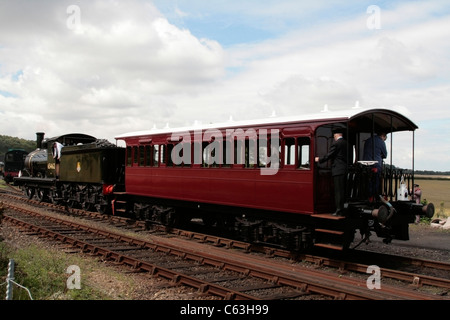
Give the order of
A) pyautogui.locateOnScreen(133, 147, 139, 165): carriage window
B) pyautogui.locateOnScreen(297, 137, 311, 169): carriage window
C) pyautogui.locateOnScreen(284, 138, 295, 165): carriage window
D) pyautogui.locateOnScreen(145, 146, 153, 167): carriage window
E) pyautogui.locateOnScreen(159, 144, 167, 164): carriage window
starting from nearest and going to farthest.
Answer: pyautogui.locateOnScreen(297, 137, 311, 169): carriage window < pyautogui.locateOnScreen(284, 138, 295, 165): carriage window < pyautogui.locateOnScreen(159, 144, 167, 164): carriage window < pyautogui.locateOnScreen(145, 146, 153, 167): carriage window < pyautogui.locateOnScreen(133, 147, 139, 165): carriage window

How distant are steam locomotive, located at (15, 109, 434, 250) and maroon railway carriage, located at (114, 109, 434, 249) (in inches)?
0.9

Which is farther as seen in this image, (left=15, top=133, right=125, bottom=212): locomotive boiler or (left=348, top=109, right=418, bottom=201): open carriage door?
(left=15, top=133, right=125, bottom=212): locomotive boiler

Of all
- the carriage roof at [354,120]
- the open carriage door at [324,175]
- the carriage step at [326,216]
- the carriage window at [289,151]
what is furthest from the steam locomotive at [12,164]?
the carriage step at [326,216]

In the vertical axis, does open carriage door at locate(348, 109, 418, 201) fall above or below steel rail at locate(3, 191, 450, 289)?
above

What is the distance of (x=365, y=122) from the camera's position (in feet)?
33.8

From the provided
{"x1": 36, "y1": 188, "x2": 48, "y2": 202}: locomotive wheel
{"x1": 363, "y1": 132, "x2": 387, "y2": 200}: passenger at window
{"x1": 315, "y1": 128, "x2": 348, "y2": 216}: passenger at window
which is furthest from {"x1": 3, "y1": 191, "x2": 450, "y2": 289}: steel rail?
{"x1": 36, "y1": 188, "x2": 48, "y2": 202}: locomotive wheel

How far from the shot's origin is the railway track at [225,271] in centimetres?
712

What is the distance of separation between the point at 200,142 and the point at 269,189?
2875 millimetres

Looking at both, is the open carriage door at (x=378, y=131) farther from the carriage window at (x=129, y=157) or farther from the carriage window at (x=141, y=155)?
the carriage window at (x=129, y=157)

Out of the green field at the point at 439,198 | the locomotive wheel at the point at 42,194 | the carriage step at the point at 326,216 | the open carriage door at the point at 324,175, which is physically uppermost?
the open carriage door at the point at 324,175

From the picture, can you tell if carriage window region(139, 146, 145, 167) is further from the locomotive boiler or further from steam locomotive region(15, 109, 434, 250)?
the locomotive boiler

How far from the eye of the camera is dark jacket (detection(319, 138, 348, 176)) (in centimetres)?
910

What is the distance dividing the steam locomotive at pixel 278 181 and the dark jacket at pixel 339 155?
0.93 feet

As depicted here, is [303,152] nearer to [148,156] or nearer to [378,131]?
[378,131]
